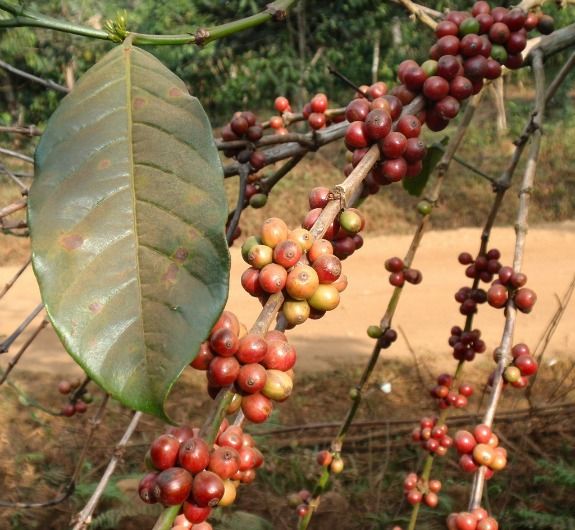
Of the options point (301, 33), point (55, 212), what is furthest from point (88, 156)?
point (301, 33)

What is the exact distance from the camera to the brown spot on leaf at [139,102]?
0.63 meters

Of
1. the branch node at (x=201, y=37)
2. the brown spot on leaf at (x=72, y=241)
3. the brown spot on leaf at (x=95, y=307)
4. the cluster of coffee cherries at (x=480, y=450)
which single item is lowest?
the cluster of coffee cherries at (x=480, y=450)

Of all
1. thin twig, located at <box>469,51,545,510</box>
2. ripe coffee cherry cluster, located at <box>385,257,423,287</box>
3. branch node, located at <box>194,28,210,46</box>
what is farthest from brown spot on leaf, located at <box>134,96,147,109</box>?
ripe coffee cherry cluster, located at <box>385,257,423,287</box>

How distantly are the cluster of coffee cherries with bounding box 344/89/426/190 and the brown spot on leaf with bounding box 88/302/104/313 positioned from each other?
0.37m

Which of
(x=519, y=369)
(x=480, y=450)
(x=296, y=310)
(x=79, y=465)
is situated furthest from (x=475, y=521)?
(x=79, y=465)

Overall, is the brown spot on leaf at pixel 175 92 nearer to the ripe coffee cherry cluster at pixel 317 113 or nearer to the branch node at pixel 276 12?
the branch node at pixel 276 12

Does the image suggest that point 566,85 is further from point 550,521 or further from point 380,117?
point 380,117

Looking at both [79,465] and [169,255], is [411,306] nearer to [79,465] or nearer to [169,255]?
[79,465]

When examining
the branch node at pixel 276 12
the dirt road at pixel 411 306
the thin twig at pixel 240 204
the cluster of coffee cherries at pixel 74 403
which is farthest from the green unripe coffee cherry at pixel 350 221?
the dirt road at pixel 411 306

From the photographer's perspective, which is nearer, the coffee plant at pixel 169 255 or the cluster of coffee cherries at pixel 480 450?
the coffee plant at pixel 169 255

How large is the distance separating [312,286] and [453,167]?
8117 mm

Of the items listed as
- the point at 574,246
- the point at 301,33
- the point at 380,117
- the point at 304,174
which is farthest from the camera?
the point at 301,33

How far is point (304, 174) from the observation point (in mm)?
8328

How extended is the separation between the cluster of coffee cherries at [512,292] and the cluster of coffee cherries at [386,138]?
452 mm
